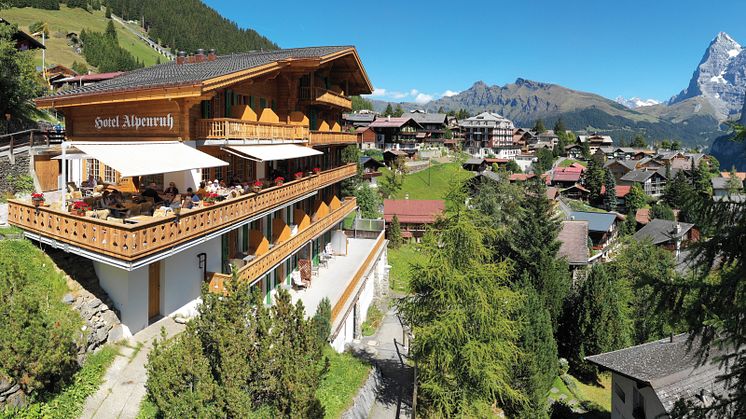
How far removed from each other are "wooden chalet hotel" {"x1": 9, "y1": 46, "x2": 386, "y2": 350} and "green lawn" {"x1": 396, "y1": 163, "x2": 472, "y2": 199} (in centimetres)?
4064

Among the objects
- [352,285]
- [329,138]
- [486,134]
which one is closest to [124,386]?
[352,285]

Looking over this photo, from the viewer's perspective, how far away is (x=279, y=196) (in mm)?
20203

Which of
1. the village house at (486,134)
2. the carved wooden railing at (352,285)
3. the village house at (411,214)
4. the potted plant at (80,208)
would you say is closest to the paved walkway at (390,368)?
the carved wooden railing at (352,285)

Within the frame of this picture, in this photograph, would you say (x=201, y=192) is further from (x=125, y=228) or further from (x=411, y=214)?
(x=411, y=214)

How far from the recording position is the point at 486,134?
425ft

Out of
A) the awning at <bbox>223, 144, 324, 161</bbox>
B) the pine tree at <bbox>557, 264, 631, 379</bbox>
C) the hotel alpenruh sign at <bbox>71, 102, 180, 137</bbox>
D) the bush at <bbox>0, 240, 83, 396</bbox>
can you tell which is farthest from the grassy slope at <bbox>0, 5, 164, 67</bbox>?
the pine tree at <bbox>557, 264, 631, 379</bbox>

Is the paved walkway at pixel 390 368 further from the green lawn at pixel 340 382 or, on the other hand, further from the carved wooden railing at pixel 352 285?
the carved wooden railing at pixel 352 285

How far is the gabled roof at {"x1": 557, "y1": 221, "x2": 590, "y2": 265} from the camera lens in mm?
42969

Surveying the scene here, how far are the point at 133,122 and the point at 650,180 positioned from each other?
105 meters

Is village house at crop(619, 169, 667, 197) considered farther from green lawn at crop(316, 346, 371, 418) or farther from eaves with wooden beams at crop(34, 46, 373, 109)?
green lawn at crop(316, 346, 371, 418)

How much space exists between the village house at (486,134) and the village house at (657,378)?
10597 cm

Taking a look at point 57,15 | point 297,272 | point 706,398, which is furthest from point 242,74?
point 57,15

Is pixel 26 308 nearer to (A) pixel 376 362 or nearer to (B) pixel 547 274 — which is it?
(A) pixel 376 362

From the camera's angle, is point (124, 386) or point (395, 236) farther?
point (395, 236)
